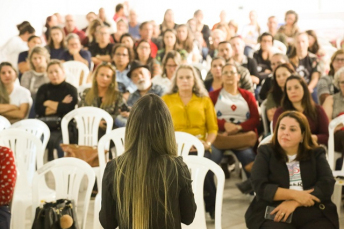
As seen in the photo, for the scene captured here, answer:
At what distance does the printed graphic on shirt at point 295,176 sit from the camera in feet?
10.2

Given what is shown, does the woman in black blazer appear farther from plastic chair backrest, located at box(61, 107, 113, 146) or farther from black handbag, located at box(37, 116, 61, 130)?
black handbag, located at box(37, 116, 61, 130)

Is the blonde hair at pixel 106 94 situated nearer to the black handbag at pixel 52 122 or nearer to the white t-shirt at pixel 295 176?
the black handbag at pixel 52 122

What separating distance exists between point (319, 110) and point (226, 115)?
907 millimetres

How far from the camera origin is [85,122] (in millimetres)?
4727

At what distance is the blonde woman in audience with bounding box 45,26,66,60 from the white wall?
2309 millimetres

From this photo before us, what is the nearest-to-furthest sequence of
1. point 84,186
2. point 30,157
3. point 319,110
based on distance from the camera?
point 30,157, point 319,110, point 84,186

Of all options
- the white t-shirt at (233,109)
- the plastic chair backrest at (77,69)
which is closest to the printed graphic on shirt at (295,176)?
the white t-shirt at (233,109)

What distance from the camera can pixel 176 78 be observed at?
4.51 m

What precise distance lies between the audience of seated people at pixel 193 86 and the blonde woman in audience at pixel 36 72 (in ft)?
0.04

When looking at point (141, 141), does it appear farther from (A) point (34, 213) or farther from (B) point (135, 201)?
(A) point (34, 213)

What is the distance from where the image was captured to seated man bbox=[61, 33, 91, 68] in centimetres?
690

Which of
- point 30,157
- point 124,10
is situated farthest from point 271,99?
point 124,10

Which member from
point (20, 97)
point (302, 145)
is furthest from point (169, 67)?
point (302, 145)

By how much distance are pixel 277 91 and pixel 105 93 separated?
156 centimetres
